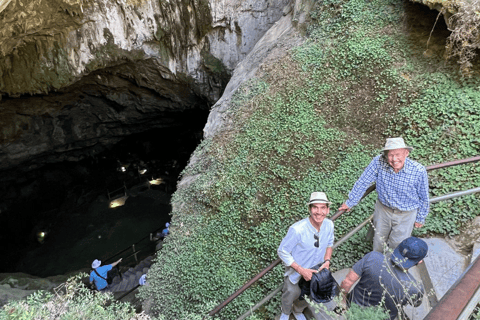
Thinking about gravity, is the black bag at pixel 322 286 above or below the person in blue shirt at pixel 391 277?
below

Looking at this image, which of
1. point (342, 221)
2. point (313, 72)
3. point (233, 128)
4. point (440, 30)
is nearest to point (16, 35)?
point (233, 128)

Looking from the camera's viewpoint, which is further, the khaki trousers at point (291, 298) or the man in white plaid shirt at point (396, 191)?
the khaki trousers at point (291, 298)

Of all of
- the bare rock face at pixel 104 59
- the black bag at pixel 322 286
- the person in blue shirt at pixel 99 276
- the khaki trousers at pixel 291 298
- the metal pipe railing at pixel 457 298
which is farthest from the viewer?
the bare rock face at pixel 104 59

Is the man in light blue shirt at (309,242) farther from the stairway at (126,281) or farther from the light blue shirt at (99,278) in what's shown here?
the stairway at (126,281)

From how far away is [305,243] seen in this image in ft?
10.8

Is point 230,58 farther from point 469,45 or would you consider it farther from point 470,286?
point 470,286

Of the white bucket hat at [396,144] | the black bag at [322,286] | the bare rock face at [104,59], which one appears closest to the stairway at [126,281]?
the bare rock face at [104,59]

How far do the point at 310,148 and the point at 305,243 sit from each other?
3729mm

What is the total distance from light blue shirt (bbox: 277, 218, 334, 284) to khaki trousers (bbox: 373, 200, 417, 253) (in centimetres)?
74

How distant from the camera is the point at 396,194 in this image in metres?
3.54

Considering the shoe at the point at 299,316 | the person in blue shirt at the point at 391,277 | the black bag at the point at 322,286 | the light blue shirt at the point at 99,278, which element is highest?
the person in blue shirt at the point at 391,277

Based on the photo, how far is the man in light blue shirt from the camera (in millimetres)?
3191

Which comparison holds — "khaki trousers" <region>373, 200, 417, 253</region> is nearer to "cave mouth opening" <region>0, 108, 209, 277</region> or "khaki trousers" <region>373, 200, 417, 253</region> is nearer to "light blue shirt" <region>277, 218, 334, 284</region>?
"light blue shirt" <region>277, 218, 334, 284</region>

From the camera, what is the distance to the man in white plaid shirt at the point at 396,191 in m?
3.38
